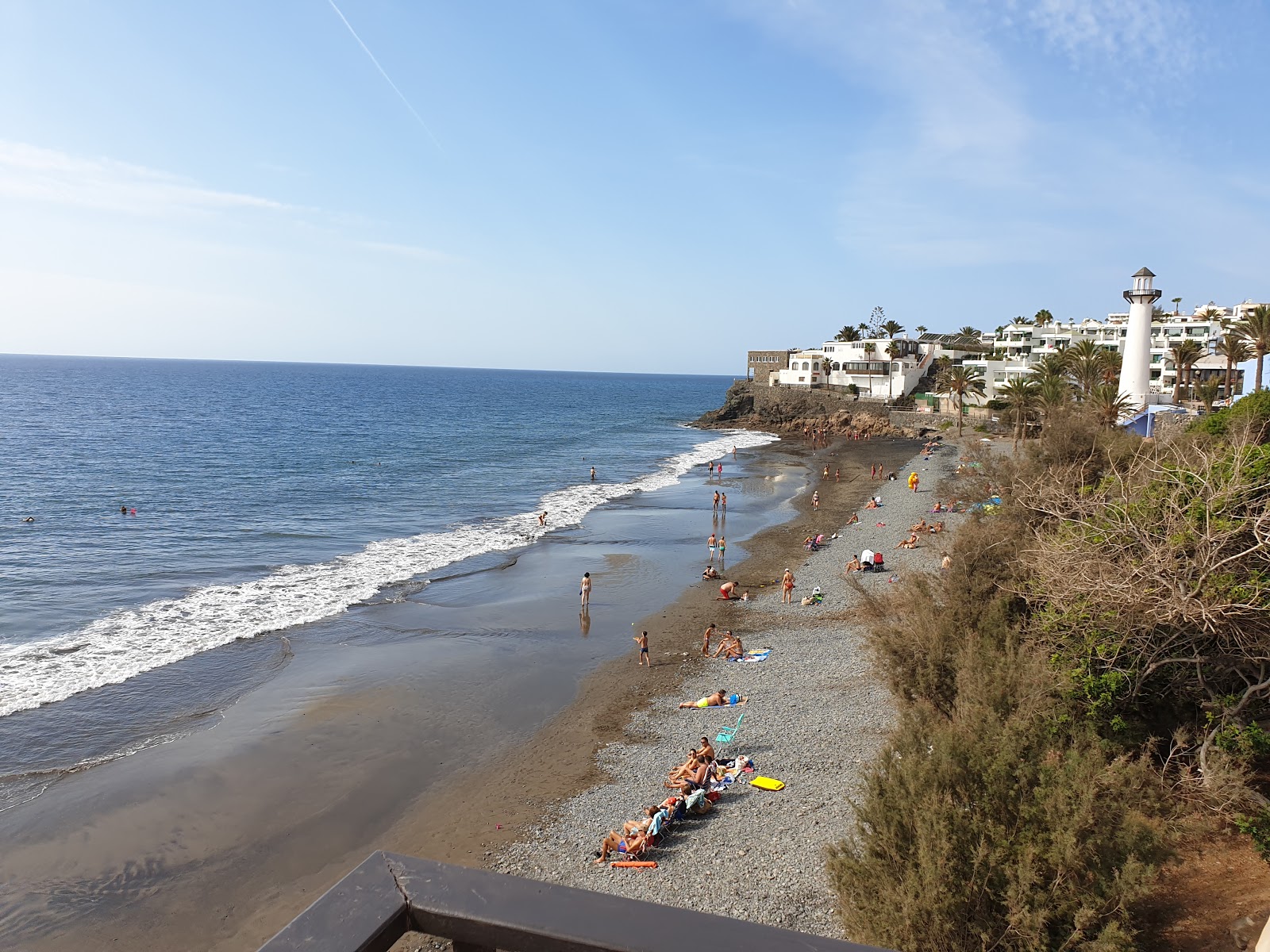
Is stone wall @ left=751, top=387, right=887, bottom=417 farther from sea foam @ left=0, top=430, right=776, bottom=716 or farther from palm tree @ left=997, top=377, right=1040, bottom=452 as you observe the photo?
sea foam @ left=0, top=430, right=776, bottom=716

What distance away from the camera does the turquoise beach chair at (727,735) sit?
16.0 m

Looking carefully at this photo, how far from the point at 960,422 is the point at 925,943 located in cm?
6639

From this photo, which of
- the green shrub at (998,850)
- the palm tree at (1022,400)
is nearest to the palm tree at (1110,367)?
the palm tree at (1022,400)

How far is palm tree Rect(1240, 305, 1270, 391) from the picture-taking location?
39.1 metres

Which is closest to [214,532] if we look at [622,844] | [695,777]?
[695,777]

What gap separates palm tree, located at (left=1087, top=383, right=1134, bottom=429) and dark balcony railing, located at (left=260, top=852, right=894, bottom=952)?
3925cm

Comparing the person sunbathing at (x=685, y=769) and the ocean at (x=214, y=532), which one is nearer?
the person sunbathing at (x=685, y=769)

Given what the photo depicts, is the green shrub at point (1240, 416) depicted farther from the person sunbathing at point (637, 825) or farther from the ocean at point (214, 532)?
the ocean at point (214, 532)

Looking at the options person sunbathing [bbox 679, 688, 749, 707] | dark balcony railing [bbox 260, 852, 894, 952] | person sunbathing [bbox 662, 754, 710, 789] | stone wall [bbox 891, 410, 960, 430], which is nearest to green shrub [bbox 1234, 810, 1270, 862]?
person sunbathing [bbox 662, 754, 710, 789]

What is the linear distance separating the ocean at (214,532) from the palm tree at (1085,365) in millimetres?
25894

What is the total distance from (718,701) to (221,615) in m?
15.8

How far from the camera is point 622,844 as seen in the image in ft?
40.3

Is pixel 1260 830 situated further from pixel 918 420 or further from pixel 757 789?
pixel 918 420

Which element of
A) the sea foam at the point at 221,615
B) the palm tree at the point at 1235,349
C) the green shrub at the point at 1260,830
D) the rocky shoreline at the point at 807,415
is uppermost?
the palm tree at the point at 1235,349
